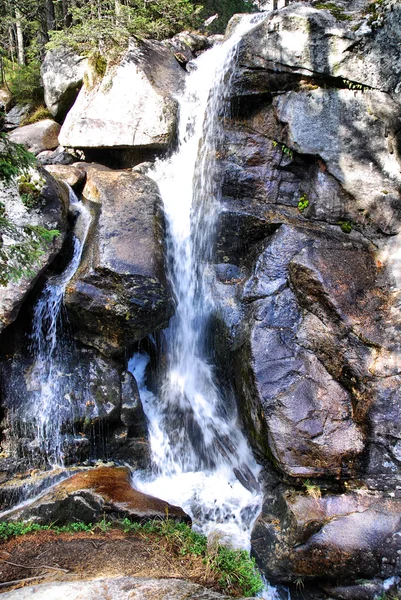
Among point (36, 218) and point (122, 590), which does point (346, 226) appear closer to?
point (36, 218)

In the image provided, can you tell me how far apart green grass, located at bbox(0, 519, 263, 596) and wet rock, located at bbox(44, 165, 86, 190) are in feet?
25.0

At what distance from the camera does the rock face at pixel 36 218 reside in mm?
7888

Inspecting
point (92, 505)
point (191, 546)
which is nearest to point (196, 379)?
point (92, 505)

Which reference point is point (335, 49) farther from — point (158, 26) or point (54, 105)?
point (54, 105)

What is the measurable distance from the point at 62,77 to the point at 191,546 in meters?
14.4

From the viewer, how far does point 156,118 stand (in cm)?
1127

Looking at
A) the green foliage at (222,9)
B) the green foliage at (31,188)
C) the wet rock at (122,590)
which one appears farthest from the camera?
the green foliage at (222,9)

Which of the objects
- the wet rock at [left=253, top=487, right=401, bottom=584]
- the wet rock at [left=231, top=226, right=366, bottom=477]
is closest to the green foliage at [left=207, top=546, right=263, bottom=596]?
the wet rock at [left=253, top=487, right=401, bottom=584]

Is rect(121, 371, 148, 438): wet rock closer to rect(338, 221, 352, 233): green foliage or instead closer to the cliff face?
the cliff face

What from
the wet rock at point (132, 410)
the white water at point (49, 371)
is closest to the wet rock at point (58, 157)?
the white water at point (49, 371)

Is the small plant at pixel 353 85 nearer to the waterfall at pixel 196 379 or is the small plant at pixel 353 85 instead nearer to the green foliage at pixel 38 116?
the waterfall at pixel 196 379

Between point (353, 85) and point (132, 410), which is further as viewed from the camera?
point (353, 85)

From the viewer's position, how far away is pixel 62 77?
46.0ft

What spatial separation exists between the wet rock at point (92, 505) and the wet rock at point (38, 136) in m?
11.0
